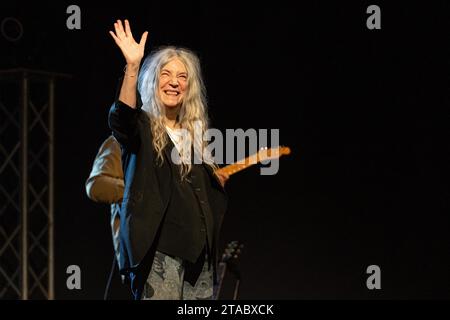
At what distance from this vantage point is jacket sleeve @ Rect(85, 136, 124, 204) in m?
3.33

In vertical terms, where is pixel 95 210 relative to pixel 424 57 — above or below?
below

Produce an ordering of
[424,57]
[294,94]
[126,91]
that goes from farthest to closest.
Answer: [294,94] < [424,57] < [126,91]

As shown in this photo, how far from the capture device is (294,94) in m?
4.81

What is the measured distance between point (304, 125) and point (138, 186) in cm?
272

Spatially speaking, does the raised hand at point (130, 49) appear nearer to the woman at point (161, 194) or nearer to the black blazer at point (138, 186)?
the woman at point (161, 194)

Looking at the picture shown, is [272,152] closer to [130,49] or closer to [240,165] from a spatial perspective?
[240,165]

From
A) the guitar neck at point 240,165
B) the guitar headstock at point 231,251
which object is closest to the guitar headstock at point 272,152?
the guitar neck at point 240,165

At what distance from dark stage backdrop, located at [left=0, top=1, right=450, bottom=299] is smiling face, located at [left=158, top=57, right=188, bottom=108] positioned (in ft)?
7.52

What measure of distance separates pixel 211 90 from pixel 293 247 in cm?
110

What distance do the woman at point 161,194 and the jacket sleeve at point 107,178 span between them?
1.02m
